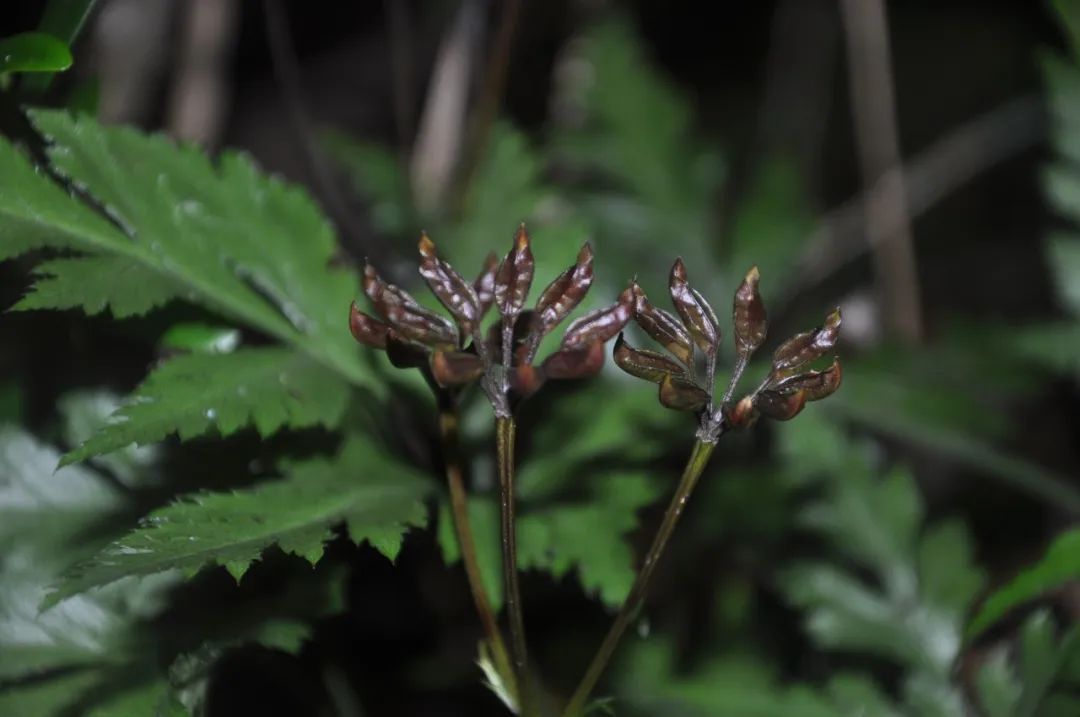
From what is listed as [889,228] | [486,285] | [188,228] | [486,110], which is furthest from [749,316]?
[889,228]

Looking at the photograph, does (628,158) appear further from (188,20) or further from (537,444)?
(188,20)

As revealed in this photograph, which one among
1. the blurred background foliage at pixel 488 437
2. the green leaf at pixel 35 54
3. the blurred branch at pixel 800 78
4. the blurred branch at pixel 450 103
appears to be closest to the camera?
the green leaf at pixel 35 54

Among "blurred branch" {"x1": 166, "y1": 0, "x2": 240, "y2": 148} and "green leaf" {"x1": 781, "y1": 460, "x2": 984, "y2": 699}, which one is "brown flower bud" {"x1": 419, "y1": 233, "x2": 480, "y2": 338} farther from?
"blurred branch" {"x1": 166, "y1": 0, "x2": 240, "y2": 148}

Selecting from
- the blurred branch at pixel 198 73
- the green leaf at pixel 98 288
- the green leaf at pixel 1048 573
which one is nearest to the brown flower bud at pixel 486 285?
the green leaf at pixel 98 288

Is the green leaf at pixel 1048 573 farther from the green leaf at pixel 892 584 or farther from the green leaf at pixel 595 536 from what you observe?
the green leaf at pixel 595 536

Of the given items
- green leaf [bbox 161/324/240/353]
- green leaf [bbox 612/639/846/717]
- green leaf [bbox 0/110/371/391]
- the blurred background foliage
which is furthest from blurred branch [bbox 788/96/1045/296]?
green leaf [bbox 161/324/240/353]

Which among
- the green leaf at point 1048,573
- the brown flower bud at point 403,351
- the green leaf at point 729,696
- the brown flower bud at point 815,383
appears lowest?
the green leaf at point 729,696
